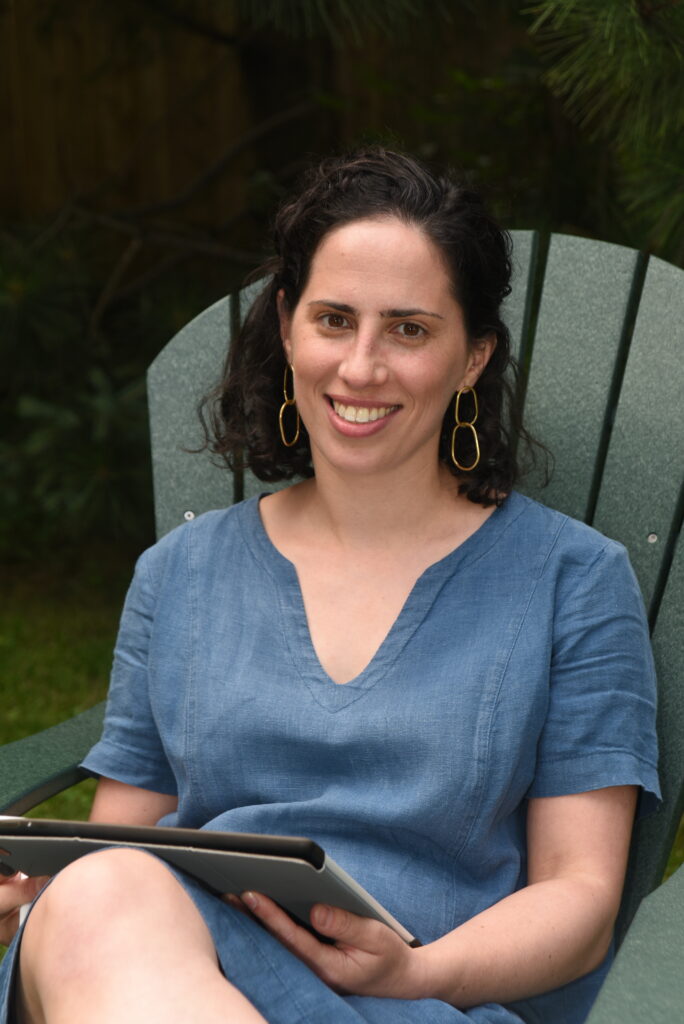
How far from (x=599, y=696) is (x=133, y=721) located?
1.91ft

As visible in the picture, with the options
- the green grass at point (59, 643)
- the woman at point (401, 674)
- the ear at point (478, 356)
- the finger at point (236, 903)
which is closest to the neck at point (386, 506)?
the woman at point (401, 674)

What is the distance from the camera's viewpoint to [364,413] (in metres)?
1.56

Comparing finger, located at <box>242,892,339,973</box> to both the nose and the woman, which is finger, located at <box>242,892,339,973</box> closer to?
the woman

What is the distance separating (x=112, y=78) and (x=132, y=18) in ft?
3.75

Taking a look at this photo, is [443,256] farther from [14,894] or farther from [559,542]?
[14,894]

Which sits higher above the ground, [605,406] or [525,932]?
[605,406]

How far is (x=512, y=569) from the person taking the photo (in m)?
1.58

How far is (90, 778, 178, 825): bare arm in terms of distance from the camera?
5.59 feet

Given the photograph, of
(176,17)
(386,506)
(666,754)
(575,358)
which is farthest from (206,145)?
(666,754)

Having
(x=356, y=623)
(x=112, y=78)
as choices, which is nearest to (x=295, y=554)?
(x=356, y=623)

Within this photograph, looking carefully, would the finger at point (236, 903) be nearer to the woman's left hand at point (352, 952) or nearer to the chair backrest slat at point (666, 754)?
the woman's left hand at point (352, 952)

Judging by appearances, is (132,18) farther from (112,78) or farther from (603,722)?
(603,722)

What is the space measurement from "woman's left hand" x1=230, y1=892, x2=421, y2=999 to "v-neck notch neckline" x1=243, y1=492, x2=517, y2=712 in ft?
0.91

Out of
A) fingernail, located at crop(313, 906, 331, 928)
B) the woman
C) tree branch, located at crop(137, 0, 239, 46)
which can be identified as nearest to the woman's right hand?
the woman
